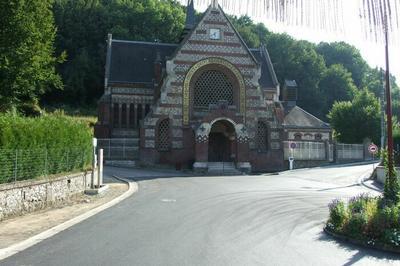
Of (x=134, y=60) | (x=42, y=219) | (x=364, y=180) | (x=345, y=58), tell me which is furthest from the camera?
(x=345, y=58)

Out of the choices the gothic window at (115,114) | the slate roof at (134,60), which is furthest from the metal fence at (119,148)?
the slate roof at (134,60)

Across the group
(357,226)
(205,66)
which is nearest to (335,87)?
(205,66)

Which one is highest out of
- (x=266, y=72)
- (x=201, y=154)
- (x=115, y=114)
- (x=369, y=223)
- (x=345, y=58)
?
(x=345, y=58)

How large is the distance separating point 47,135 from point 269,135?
26.9 m

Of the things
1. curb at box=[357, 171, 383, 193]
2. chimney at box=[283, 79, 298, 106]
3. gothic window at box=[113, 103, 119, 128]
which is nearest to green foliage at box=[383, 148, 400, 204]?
curb at box=[357, 171, 383, 193]

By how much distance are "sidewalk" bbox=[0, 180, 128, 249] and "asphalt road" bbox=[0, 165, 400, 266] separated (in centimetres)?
83

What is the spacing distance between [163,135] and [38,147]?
2333 centimetres

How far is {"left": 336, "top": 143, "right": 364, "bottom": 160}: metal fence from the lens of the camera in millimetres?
50344

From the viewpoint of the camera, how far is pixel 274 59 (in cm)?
8631

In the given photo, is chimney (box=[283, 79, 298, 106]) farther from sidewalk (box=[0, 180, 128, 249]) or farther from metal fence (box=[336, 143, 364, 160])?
sidewalk (box=[0, 180, 128, 249])

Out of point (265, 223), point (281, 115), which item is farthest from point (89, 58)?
point (265, 223)

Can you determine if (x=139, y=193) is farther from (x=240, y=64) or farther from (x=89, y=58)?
(x=89, y=58)

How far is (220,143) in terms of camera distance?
41250mm

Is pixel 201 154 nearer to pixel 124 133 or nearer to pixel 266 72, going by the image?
pixel 124 133
